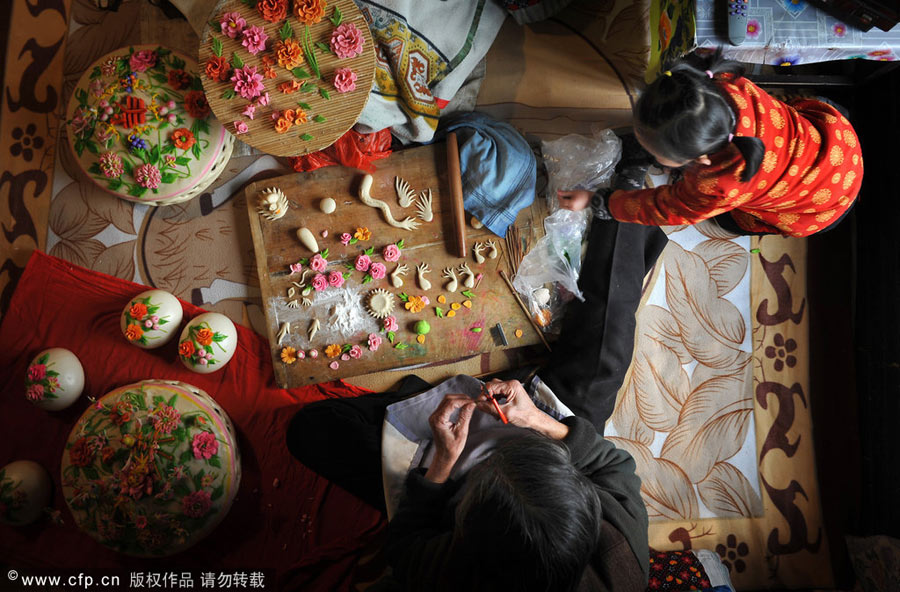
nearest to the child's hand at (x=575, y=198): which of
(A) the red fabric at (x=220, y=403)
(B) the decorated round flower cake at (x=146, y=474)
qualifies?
(A) the red fabric at (x=220, y=403)

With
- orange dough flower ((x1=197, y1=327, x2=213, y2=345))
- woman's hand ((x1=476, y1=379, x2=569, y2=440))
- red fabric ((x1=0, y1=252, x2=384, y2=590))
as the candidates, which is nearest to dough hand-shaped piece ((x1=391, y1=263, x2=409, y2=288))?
red fabric ((x1=0, y1=252, x2=384, y2=590))

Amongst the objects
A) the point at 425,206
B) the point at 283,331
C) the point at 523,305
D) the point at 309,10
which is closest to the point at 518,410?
the point at 523,305

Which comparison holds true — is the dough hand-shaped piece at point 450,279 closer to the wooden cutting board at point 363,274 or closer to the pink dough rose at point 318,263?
the wooden cutting board at point 363,274

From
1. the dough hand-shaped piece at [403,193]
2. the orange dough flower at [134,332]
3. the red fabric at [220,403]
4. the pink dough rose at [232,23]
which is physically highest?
the pink dough rose at [232,23]

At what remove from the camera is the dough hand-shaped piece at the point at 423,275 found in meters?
2.21

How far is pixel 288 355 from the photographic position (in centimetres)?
223

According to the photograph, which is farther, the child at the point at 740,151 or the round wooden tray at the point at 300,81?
the round wooden tray at the point at 300,81

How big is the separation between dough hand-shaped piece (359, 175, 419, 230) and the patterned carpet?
1.65 feet

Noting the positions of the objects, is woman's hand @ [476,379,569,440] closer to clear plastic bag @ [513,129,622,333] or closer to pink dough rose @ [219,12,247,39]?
clear plastic bag @ [513,129,622,333]

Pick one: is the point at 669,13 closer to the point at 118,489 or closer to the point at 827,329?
the point at 827,329

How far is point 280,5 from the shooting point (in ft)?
6.08

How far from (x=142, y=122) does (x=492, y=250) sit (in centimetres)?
144

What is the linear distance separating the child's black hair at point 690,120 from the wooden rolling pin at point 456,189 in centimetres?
75

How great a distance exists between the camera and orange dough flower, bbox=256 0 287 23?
1.85m
